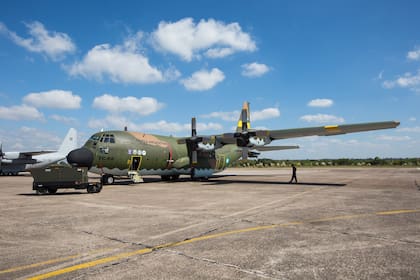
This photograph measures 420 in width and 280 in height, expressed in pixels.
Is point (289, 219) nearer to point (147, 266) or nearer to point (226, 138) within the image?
point (147, 266)

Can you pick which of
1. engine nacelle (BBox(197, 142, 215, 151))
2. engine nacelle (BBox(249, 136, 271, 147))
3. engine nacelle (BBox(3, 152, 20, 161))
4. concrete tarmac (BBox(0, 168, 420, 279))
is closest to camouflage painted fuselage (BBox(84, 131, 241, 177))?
engine nacelle (BBox(197, 142, 215, 151))

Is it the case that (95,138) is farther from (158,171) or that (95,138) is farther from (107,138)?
(158,171)

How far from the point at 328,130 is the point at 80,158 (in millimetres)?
17686

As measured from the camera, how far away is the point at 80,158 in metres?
20.6

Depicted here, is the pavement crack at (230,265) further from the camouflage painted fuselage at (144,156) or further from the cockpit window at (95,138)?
the cockpit window at (95,138)

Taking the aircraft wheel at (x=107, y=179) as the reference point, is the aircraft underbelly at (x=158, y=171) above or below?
above

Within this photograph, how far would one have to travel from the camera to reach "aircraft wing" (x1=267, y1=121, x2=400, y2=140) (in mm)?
20931

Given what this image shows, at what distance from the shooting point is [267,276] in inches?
180

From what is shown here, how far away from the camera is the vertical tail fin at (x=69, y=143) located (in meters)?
50.5

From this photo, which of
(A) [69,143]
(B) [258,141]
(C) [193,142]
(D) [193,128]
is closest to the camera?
(B) [258,141]

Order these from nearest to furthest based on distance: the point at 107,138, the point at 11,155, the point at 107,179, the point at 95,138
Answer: the point at 95,138, the point at 107,138, the point at 107,179, the point at 11,155

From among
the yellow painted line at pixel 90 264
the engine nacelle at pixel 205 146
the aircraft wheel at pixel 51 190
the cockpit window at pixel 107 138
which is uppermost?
the cockpit window at pixel 107 138

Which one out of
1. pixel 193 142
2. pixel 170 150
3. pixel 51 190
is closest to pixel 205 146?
pixel 193 142

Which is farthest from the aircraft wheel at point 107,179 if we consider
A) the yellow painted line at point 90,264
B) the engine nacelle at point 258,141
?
the yellow painted line at point 90,264
